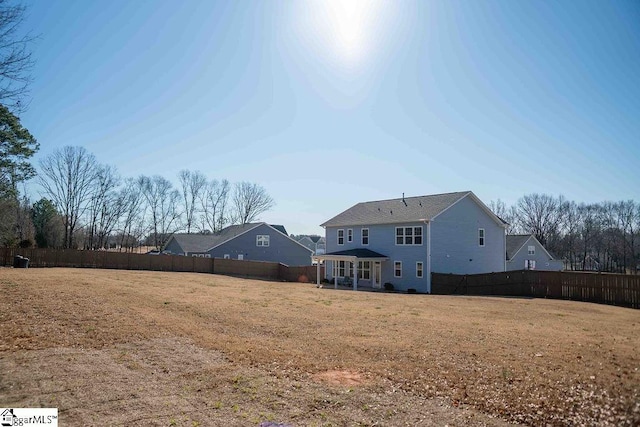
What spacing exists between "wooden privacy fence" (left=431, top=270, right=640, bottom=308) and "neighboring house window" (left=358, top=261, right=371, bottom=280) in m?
6.17

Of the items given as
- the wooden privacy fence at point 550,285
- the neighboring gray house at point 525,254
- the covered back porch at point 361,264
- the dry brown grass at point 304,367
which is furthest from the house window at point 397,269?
the dry brown grass at point 304,367

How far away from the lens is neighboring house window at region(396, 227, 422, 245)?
105 feet

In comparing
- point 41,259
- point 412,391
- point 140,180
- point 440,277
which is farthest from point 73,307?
point 140,180

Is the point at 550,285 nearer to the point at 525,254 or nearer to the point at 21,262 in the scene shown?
the point at 525,254

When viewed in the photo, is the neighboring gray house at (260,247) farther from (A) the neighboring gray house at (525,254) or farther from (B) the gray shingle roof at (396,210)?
(A) the neighboring gray house at (525,254)

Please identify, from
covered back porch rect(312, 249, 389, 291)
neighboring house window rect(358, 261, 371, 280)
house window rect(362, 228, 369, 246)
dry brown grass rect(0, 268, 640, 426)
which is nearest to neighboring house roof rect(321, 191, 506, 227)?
house window rect(362, 228, 369, 246)

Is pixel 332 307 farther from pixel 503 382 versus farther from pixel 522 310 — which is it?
pixel 503 382

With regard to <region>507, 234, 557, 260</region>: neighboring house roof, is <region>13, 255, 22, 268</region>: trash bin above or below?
below

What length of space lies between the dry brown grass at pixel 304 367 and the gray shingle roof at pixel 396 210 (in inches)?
732

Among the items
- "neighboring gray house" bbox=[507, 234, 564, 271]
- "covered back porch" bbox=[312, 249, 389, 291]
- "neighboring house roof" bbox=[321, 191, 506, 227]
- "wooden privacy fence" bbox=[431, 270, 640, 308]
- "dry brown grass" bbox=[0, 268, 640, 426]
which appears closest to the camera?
"dry brown grass" bbox=[0, 268, 640, 426]

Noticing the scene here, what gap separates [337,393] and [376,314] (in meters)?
9.23

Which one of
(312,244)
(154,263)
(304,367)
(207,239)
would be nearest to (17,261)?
(154,263)

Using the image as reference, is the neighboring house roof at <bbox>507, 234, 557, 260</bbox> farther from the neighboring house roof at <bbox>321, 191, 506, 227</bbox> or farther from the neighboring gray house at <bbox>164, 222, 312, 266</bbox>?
the neighboring gray house at <bbox>164, 222, 312, 266</bbox>

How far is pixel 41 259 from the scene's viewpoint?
3566 centimetres
